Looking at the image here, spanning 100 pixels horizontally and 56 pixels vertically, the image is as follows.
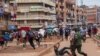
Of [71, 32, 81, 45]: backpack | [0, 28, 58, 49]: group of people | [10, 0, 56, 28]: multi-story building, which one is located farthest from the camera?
[10, 0, 56, 28]: multi-story building

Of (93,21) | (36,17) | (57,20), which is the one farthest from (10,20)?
(93,21)

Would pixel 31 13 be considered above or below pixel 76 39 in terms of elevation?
below

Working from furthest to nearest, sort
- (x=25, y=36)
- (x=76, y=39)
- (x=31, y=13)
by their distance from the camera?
1. (x=31, y=13)
2. (x=25, y=36)
3. (x=76, y=39)

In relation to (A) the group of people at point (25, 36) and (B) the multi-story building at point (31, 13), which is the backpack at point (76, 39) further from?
(B) the multi-story building at point (31, 13)

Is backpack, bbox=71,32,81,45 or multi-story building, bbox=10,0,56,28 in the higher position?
backpack, bbox=71,32,81,45

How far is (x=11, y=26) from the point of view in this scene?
6669 cm

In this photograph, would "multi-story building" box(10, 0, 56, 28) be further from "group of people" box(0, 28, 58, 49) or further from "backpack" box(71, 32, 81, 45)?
"backpack" box(71, 32, 81, 45)

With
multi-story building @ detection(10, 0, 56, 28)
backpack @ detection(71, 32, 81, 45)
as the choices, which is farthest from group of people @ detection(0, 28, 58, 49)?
multi-story building @ detection(10, 0, 56, 28)

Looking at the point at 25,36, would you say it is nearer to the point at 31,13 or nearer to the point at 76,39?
the point at 76,39

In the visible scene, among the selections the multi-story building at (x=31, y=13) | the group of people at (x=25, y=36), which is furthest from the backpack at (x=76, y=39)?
the multi-story building at (x=31, y=13)

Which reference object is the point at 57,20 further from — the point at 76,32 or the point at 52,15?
the point at 76,32

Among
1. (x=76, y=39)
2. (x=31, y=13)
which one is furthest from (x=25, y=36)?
(x=31, y=13)

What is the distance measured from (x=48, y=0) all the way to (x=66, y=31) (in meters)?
39.2

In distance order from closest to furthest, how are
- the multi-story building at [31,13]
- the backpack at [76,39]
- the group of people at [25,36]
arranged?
1. the backpack at [76,39]
2. the group of people at [25,36]
3. the multi-story building at [31,13]
